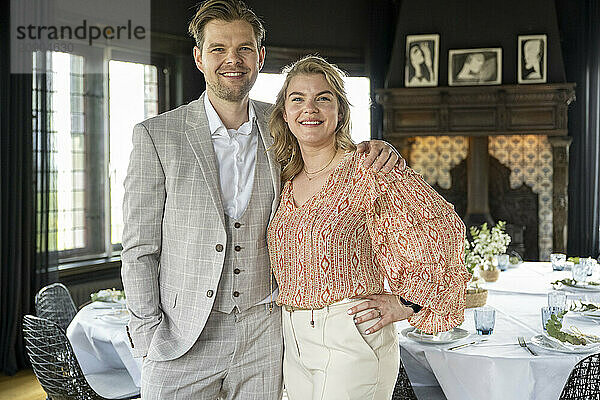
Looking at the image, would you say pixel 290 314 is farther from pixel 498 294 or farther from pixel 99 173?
pixel 99 173

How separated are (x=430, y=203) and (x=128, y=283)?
3.17 ft

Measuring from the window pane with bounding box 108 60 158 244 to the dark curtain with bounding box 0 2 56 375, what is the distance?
3.01 ft

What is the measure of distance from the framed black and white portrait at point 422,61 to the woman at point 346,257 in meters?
5.93

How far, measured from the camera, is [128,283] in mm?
2238

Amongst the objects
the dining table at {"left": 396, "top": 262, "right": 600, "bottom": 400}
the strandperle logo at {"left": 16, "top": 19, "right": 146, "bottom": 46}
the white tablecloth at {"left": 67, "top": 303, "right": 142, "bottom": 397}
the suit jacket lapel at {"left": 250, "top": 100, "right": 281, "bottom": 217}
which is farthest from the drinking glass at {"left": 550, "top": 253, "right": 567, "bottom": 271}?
the strandperle logo at {"left": 16, "top": 19, "right": 146, "bottom": 46}

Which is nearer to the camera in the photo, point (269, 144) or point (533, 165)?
point (269, 144)

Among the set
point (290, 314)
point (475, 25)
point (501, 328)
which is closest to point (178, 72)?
point (475, 25)

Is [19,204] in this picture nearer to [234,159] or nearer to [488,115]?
[234,159]

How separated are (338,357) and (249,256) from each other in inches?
16.6

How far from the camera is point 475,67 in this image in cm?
796

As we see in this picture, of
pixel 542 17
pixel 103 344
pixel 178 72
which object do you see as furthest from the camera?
pixel 542 17

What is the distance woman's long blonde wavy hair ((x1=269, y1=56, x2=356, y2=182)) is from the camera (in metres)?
2.27

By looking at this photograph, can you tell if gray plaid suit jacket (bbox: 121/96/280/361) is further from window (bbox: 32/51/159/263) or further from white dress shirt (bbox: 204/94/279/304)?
window (bbox: 32/51/159/263)

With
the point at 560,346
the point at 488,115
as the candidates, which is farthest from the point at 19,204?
the point at 488,115
